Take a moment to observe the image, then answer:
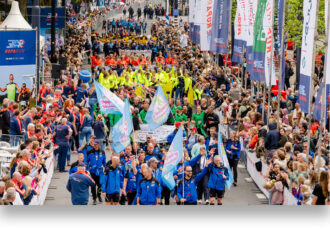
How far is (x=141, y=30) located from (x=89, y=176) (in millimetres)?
11687

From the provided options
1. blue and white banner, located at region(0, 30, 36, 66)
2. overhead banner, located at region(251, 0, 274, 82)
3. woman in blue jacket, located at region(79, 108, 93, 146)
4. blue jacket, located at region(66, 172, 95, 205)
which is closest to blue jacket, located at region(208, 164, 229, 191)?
blue jacket, located at region(66, 172, 95, 205)

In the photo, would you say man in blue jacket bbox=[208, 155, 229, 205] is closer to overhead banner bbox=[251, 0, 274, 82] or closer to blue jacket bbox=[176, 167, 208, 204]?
blue jacket bbox=[176, 167, 208, 204]

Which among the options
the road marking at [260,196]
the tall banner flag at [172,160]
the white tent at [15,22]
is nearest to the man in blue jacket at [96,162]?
the tall banner flag at [172,160]

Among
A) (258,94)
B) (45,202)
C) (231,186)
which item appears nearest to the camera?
(45,202)

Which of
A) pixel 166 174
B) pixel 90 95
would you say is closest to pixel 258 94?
pixel 90 95

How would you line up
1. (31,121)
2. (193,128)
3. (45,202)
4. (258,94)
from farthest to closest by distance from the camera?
1. (258,94)
2. (193,128)
3. (31,121)
4. (45,202)

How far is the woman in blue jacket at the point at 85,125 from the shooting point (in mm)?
15469

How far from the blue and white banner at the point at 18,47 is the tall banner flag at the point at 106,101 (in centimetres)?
122

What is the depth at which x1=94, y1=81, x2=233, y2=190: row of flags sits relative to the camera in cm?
1310

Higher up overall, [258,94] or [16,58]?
[16,58]

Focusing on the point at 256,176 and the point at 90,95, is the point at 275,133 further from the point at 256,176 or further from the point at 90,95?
the point at 90,95

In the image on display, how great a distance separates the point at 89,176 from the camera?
43.1ft

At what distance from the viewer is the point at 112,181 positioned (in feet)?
43.0

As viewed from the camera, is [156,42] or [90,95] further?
[156,42]
